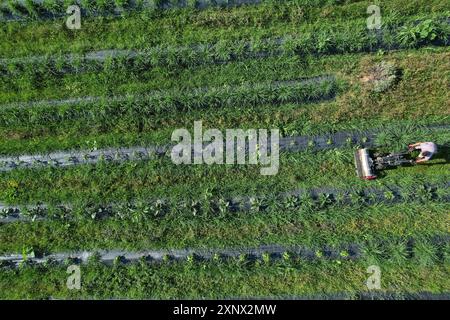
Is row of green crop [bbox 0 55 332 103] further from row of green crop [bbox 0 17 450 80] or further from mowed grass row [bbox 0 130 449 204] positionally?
mowed grass row [bbox 0 130 449 204]

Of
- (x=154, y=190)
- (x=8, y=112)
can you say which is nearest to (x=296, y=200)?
(x=154, y=190)

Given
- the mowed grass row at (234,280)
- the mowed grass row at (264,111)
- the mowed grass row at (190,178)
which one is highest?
the mowed grass row at (264,111)

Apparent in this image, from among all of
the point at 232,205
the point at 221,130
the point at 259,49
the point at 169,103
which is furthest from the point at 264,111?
the point at 232,205

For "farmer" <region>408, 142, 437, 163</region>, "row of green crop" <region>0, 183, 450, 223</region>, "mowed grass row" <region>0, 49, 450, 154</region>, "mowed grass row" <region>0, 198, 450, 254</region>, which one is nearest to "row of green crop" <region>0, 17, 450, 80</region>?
"mowed grass row" <region>0, 49, 450, 154</region>

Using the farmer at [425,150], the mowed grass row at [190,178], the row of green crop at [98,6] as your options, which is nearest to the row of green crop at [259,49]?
the row of green crop at [98,6]

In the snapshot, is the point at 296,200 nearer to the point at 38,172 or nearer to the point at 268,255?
the point at 268,255

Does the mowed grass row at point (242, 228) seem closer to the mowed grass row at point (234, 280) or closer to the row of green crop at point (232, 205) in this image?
the row of green crop at point (232, 205)

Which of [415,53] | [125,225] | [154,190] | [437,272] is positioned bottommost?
[437,272]

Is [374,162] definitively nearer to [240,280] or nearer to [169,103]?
[240,280]
